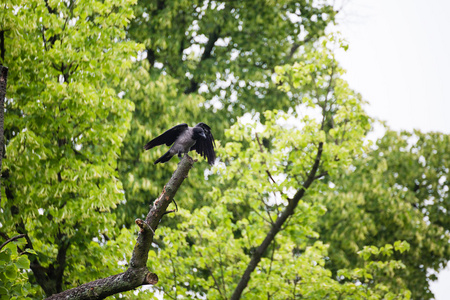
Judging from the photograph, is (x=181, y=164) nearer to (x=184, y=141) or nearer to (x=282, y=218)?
(x=184, y=141)

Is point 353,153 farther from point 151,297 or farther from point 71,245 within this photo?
point 71,245

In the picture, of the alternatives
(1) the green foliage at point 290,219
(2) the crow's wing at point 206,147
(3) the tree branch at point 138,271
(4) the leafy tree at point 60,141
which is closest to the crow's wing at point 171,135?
(2) the crow's wing at point 206,147

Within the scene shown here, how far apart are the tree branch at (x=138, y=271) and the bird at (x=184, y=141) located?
36.2 inches

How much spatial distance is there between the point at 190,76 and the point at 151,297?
292 inches

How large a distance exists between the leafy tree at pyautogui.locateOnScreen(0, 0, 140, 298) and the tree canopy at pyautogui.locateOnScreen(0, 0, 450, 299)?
0.03 metres

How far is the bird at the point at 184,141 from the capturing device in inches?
200

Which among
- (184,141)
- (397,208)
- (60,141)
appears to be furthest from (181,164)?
(397,208)

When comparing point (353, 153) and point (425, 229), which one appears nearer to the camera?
point (353, 153)

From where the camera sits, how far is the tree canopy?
7.19 meters

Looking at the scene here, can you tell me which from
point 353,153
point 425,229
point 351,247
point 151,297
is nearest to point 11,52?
point 151,297

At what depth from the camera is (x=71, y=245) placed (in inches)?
298

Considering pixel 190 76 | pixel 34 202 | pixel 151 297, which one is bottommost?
pixel 151 297

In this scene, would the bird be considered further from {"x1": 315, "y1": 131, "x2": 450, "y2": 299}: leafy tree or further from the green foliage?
{"x1": 315, "y1": 131, "x2": 450, "y2": 299}: leafy tree

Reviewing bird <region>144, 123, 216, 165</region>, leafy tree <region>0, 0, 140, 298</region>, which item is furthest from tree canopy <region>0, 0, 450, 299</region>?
bird <region>144, 123, 216, 165</region>
